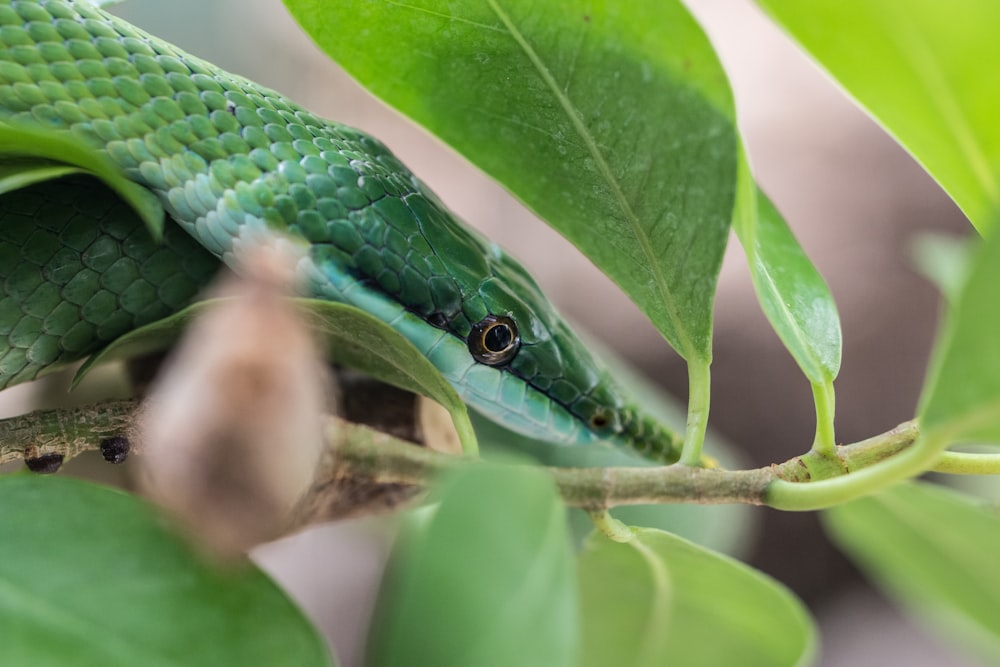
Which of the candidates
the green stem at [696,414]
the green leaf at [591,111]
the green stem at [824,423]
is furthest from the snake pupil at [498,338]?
the green stem at [824,423]

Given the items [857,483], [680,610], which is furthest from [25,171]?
[680,610]

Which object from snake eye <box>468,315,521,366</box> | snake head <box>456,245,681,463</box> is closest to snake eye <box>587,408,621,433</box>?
snake head <box>456,245,681,463</box>

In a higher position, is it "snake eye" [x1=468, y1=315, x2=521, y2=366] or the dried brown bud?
the dried brown bud

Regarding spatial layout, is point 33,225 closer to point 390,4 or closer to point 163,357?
point 163,357

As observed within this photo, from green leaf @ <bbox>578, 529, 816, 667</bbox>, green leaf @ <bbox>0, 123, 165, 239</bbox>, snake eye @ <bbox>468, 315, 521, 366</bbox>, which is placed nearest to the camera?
green leaf @ <bbox>0, 123, 165, 239</bbox>

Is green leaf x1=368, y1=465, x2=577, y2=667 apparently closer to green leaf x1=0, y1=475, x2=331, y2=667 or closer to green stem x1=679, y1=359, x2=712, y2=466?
green leaf x1=0, y1=475, x2=331, y2=667
